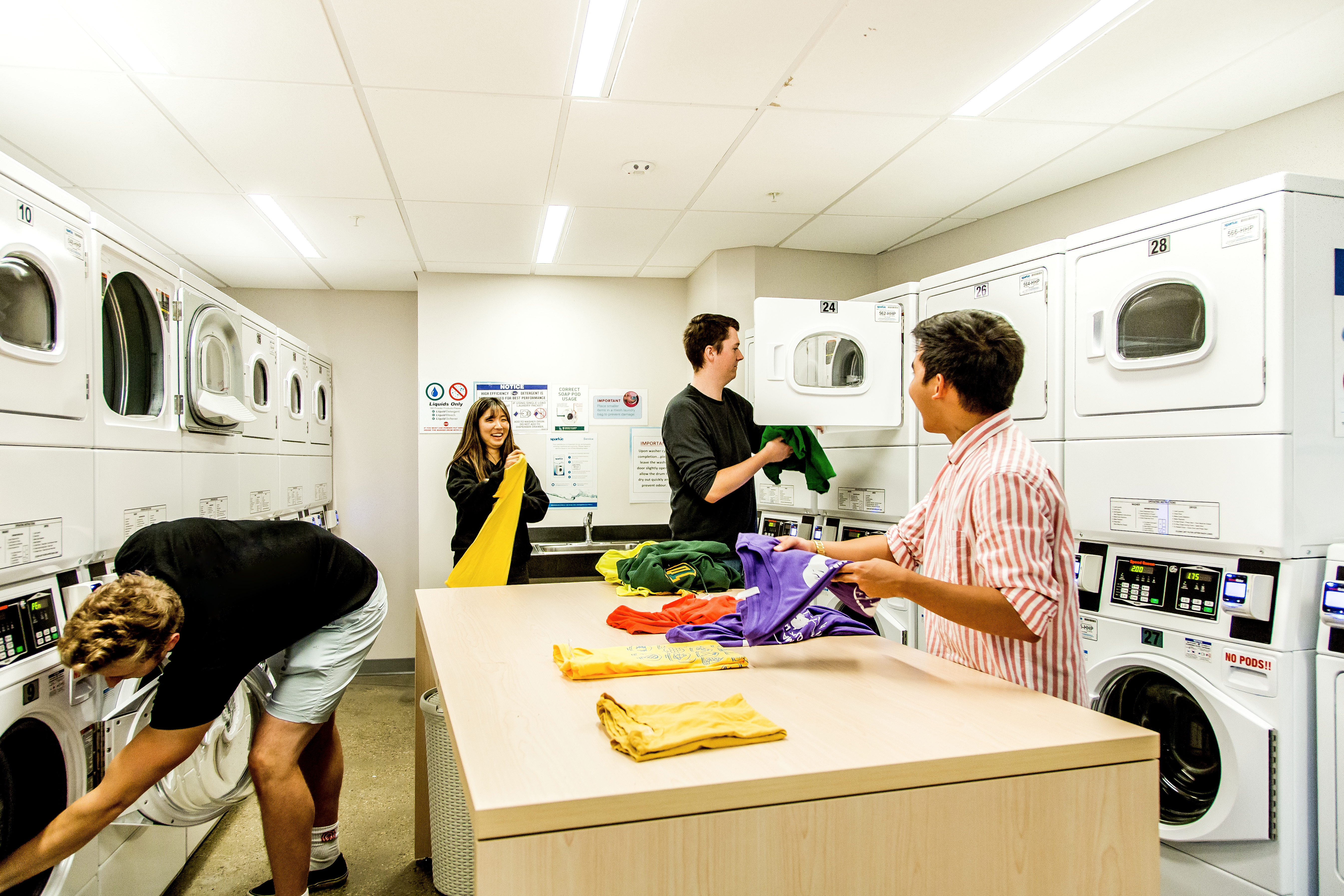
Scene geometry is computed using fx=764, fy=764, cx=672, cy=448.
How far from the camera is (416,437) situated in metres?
5.39

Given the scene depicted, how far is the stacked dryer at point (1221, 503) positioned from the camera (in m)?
2.00

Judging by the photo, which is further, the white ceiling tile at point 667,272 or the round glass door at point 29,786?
the white ceiling tile at point 667,272

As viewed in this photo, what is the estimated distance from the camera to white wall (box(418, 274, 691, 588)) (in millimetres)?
4926

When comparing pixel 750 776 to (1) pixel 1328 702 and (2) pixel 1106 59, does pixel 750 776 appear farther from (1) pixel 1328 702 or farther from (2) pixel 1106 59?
(2) pixel 1106 59

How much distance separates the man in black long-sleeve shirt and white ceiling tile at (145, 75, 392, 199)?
1453 mm

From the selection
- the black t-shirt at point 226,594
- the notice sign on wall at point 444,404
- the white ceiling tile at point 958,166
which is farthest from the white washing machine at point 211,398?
the white ceiling tile at point 958,166

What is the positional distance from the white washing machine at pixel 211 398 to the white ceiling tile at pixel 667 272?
2413 mm

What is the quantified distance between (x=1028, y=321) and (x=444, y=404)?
3.52 metres

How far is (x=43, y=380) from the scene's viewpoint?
1794 millimetres

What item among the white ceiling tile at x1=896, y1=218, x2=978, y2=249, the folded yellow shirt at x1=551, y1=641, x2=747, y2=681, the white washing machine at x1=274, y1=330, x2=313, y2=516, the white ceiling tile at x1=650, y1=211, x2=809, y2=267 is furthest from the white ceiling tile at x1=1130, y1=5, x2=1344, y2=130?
the white washing machine at x1=274, y1=330, x2=313, y2=516

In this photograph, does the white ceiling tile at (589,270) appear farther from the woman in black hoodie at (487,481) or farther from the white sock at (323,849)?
the white sock at (323,849)

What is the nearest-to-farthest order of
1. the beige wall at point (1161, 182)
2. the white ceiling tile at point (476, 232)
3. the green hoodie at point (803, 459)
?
the beige wall at point (1161, 182) → the green hoodie at point (803, 459) → the white ceiling tile at point (476, 232)

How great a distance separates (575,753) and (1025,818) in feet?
2.00

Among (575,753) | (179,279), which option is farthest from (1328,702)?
(179,279)
